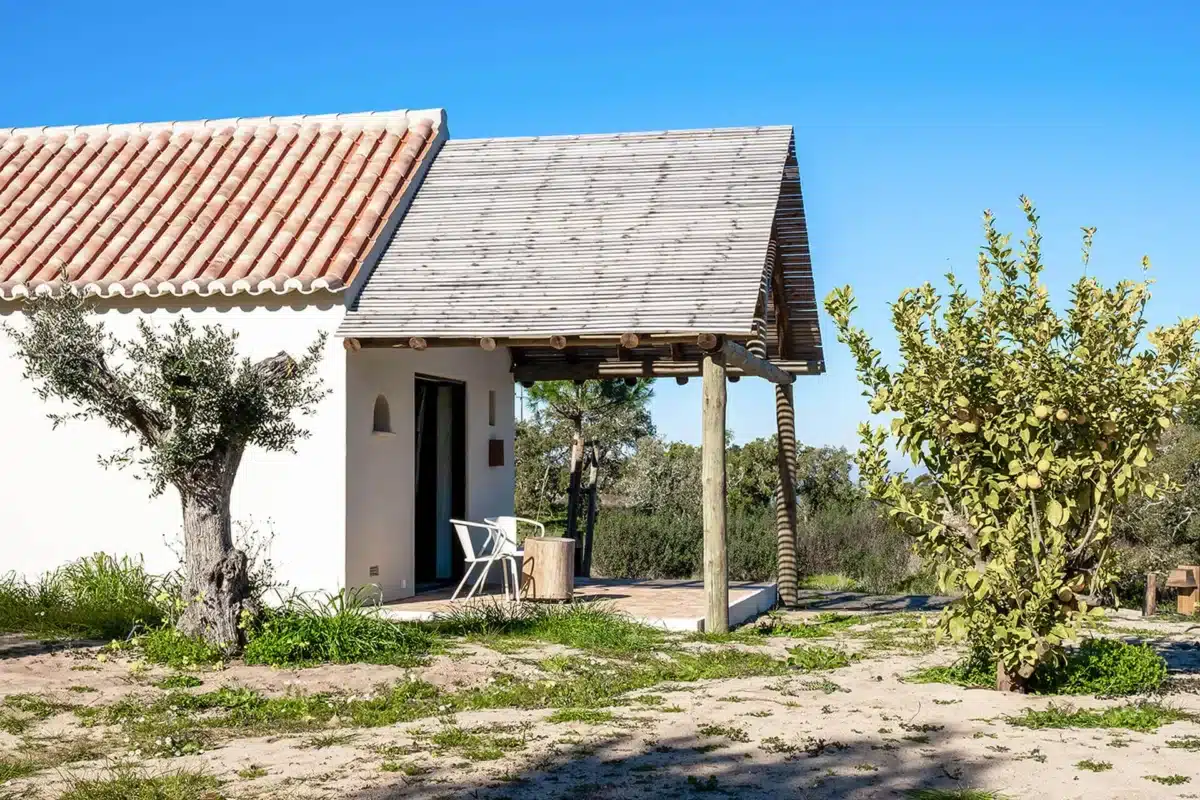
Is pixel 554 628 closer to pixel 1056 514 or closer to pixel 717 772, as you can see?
pixel 1056 514

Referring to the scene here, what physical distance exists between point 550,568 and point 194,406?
4562mm

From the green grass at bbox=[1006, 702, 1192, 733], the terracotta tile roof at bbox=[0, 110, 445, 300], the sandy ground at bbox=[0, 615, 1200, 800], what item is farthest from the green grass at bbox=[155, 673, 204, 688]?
the green grass at bbox=[1006, 702, 1192, 733]

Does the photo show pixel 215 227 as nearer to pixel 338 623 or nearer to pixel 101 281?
pixel 101 281

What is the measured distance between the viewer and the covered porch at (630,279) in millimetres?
11680

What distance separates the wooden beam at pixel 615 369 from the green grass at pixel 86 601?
5.53 m

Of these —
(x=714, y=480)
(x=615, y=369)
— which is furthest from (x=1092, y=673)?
(x=615, y=369)

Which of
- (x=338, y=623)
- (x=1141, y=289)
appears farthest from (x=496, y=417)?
(x=1141, y=289)

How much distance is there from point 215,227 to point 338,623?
5.44m

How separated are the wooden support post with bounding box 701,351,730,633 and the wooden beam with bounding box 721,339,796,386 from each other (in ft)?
0.52

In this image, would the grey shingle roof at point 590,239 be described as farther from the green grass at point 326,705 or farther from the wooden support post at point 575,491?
the wooden support post at point 575,491

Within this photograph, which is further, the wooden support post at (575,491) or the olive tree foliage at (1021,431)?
the wooden support post at (575,491)

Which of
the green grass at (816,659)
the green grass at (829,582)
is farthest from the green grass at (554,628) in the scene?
the green grass at (829,582)

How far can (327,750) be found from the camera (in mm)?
6816

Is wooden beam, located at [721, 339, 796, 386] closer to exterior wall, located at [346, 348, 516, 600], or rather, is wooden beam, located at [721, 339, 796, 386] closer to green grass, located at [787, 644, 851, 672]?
green grass, located at [787, 644, 851, 672]
